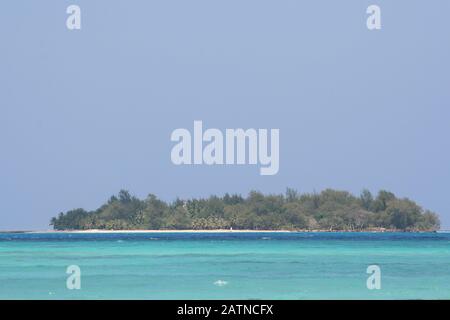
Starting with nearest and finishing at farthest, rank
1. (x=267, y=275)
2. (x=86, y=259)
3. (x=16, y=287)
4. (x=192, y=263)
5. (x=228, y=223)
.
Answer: (x=16, y=287) < (x=267, y=275) < (x=192, y=263) < (x=86, y=259) < (x=228, y=223)

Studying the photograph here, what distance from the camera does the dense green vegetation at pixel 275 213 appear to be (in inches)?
6885

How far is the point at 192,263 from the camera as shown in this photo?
62500 mm

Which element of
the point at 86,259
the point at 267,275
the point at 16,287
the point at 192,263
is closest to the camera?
the point at 16,287

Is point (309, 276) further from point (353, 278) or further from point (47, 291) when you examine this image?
point (47, 291)

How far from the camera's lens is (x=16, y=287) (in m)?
44.6

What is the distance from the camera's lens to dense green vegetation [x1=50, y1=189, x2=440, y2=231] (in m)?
175

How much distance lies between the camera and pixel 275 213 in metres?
179

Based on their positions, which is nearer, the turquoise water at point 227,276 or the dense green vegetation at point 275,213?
the turquoise water at point 227,276

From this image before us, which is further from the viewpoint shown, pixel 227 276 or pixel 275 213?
pixel 275 213

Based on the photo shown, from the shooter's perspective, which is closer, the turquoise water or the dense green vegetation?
the turquoise water

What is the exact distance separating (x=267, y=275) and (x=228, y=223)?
126 meters
